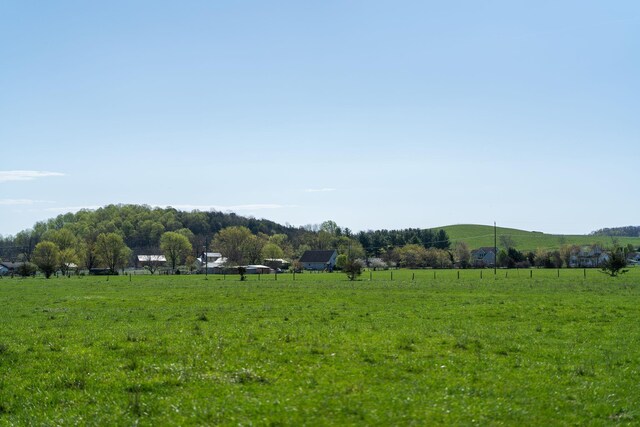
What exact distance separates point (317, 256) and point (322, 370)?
17350 centimetres

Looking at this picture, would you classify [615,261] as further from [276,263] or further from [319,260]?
[319,260]

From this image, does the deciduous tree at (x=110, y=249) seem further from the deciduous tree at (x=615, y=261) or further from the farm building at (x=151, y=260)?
the deciduous tree at (x=615, y=261)

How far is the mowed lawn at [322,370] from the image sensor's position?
36.3 ft

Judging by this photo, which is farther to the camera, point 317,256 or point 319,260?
point 317,256

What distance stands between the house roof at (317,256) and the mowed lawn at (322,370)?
158223mm

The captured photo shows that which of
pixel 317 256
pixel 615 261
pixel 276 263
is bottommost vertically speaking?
pixel 276 263

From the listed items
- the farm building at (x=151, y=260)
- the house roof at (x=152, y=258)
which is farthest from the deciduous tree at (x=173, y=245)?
the house roof at (x=152, y=258)

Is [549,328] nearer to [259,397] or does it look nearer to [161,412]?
[259,397]

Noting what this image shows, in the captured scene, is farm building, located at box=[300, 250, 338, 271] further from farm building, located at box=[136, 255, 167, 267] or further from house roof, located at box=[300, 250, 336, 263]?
farm building, located at box=[136, 255, 167, 267]

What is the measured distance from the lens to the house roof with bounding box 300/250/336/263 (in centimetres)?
18500

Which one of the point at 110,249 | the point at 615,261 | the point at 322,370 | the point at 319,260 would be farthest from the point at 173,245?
the point at 322,370

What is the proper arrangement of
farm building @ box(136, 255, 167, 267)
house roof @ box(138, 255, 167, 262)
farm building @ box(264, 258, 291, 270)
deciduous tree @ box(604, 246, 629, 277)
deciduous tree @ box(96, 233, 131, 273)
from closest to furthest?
deciduous tree @ box(604, 246, 629, 277) → deciduous tree @ box(96, 233, 131, 273) → farm building @ box(136, 255, 167, 267) → farm building @ box(264, 258, 291, 270) → house roof @ box(138, 255, 167, 262)

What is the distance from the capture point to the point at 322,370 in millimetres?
14555

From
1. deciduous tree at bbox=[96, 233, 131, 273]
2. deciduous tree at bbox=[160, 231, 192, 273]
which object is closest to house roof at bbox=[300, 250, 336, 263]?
deciduous tree at bbox=[160, 231, 192, 273]
